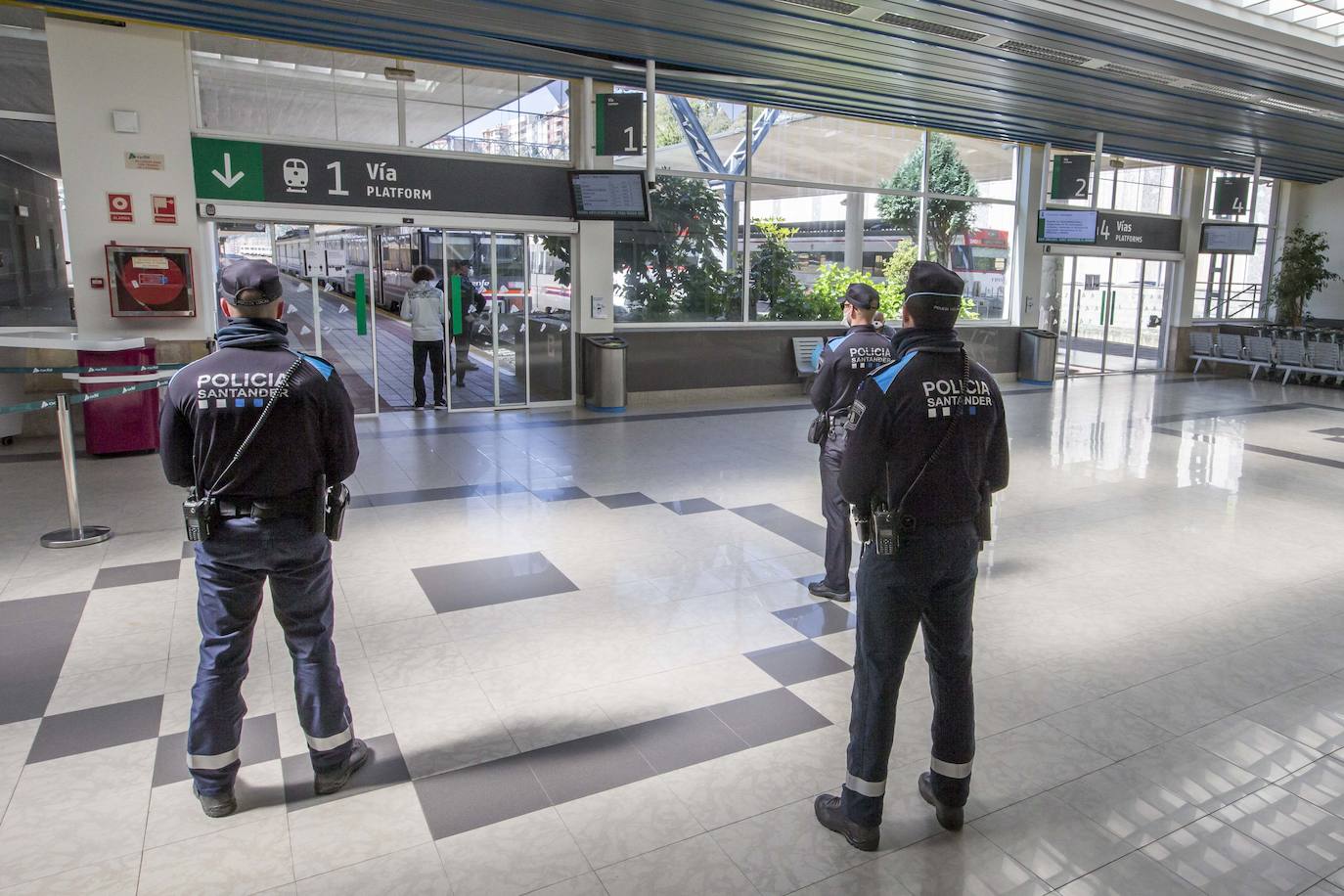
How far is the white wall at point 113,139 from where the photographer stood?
24.9ft

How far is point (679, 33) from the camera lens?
7.41m

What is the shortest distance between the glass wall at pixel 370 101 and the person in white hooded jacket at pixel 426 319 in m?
1.43

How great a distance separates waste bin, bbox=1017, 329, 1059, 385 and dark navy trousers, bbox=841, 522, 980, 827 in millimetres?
12225

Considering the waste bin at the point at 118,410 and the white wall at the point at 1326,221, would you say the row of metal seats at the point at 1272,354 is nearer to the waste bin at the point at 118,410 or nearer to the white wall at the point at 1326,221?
the white wall at the point at 1326,221

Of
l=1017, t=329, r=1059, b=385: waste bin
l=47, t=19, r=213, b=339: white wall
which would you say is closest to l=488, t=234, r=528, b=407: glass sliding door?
l=47, t=19, r=213, b=339: white wall

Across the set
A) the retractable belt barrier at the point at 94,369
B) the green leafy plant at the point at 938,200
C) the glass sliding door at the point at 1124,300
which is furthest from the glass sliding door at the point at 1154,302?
the retractable belt barrier at the point at 94,369

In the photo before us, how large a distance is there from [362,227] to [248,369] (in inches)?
299

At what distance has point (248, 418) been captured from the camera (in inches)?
101

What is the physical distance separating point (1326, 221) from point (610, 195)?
14.3 metres

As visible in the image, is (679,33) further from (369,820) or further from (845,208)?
(369,820)

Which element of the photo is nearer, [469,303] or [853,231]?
[469,303]

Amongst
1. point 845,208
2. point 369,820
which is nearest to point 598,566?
point 369,820

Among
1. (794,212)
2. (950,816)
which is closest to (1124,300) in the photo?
(794,212)

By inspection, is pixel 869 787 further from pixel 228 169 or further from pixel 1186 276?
pixel 1186 276
